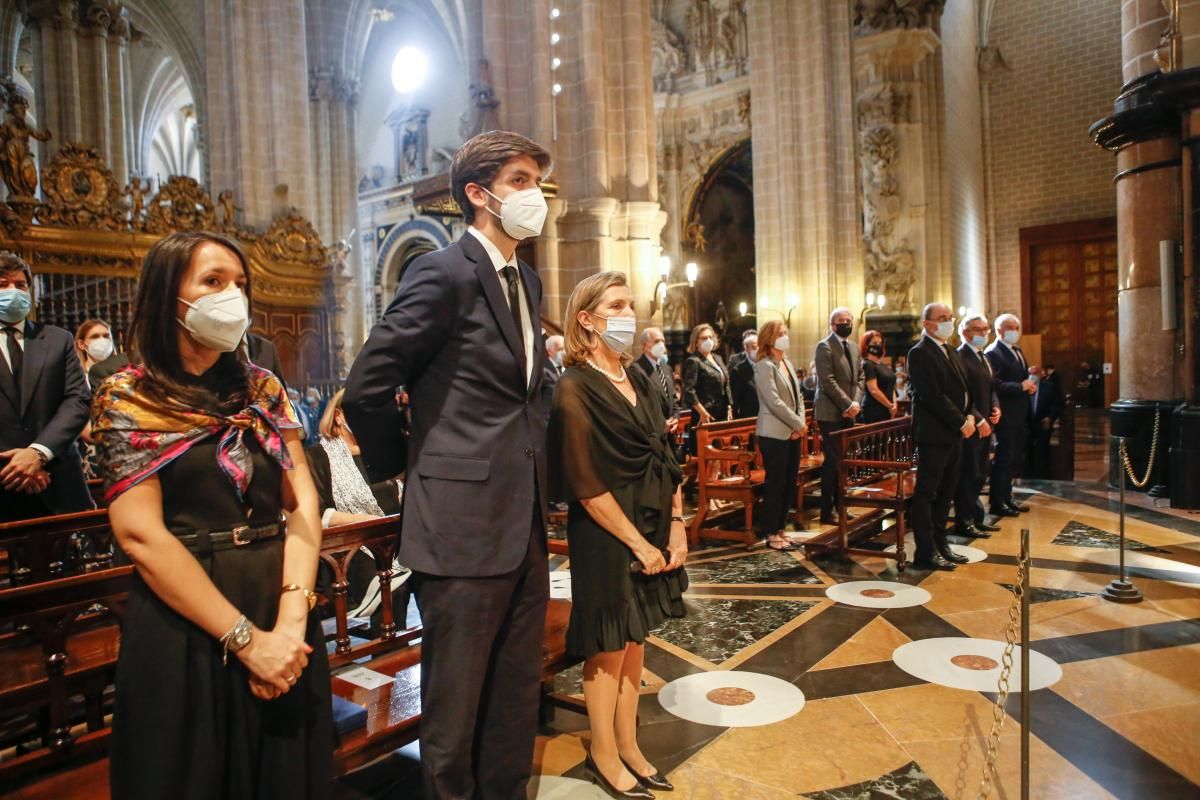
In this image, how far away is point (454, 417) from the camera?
196cm

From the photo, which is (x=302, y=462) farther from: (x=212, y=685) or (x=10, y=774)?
(x=10, y=774)

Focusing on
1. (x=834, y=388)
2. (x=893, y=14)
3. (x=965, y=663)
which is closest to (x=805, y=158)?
(x=893, y=14)

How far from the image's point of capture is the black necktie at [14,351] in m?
3.80

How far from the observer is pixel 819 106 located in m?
14.7

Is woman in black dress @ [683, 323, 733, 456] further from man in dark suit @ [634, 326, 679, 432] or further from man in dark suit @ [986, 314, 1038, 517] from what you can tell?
man in dark suit @ [986, 314, 1038, 517]

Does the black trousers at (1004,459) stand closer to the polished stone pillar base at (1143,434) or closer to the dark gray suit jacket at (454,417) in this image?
the polished stone pillar base at (1143,434)

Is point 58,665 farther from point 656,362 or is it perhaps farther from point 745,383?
point 745,383

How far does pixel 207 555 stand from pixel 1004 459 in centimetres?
713

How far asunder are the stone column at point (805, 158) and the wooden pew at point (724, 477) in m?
8.62

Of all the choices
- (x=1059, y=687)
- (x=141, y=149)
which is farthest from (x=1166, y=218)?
(x=141, y=149)

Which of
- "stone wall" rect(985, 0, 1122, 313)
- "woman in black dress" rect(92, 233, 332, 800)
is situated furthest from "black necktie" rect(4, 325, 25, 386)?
"stone wall" rect(985, 0, 1122, 313)

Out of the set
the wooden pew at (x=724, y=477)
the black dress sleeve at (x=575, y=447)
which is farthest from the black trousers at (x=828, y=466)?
the black dress sleeve at (x=575, y=447)

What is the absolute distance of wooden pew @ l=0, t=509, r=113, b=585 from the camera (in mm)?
2844

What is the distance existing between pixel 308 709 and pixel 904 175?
18237 millimetres
